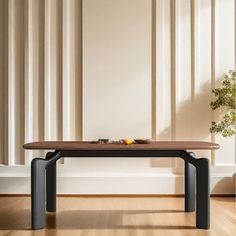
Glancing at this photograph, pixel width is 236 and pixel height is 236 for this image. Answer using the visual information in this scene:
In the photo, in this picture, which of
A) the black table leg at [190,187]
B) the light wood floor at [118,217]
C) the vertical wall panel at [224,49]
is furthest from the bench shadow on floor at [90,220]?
the vertical wall panel at [224,49]

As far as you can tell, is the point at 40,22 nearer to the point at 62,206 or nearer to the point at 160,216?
the point at 62,206

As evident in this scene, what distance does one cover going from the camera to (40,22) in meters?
5.27

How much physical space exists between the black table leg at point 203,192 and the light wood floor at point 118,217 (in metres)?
0.10

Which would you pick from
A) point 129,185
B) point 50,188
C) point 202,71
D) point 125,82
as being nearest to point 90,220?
point 50,188

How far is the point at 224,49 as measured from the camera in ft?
17.1

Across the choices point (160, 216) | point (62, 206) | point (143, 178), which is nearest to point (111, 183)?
point (143, 178)

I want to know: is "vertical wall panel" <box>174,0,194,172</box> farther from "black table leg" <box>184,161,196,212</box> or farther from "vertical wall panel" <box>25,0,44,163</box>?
"vertical wall panel" <box>25,0,44,163</box>

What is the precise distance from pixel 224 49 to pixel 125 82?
1.25 metres

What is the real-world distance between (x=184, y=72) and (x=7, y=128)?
225cm

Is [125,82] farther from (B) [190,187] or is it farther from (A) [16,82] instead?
(B) [190,187]

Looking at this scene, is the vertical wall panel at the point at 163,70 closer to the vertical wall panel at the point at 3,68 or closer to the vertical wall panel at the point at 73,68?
the vertical wall panel at the point at 73,68

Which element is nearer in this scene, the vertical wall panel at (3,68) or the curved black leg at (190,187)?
the curved black leg at (190,187)

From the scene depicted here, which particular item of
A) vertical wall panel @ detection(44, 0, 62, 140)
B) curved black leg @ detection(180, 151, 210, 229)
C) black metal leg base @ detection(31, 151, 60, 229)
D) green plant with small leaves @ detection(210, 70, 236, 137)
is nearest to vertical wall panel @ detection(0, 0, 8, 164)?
vertical wall panel @ detection(44, 0, 62, 140)

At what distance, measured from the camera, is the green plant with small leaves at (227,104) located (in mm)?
4828
